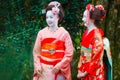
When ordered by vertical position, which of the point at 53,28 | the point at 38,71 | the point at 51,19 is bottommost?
the point at 38,71

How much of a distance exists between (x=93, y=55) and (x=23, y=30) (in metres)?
2.63

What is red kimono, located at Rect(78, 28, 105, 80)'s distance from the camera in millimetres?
5332

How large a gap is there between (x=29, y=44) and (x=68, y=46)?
212 cm

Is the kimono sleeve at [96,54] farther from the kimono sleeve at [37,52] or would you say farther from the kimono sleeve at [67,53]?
the kimono sleeve at [37,52]

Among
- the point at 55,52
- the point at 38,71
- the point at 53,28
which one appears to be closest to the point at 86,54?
the point at 55,52

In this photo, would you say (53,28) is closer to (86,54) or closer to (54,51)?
(54,51)

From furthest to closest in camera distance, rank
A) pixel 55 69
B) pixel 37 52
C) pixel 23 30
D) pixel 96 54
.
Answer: pixel 23 30
pixel 37 52
pixel 55 69
pixel 96 54

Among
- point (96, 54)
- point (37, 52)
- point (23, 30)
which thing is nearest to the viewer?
point (96, 54)

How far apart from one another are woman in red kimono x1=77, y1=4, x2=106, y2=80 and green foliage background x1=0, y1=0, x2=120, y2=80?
1338mm

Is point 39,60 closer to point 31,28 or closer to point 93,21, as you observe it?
point 93,21

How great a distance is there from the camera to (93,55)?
5324 millimetres

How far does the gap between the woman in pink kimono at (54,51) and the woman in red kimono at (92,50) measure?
20 centimetres

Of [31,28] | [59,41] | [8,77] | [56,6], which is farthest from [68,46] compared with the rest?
[31,28]

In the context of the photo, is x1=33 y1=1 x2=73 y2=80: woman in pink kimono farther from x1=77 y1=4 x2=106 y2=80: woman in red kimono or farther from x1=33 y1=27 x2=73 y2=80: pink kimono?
x1=77 y1=4 x2=106 y2=80: woman in red kimono
